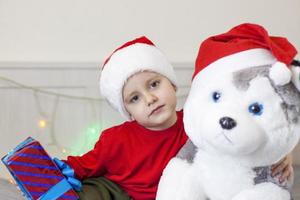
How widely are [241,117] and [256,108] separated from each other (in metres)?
0.04

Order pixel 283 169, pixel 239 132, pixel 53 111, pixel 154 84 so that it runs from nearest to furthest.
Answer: pixel 239 132, pixel 283 169, pixel 154 84, pixel 53 111

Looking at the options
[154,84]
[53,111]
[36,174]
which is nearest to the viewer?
[36,174]

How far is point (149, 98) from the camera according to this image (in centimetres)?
95

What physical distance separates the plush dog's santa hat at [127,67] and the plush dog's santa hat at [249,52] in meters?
0.26

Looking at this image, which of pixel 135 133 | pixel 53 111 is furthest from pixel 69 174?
pixel 53 111

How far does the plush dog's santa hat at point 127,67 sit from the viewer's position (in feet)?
3.29

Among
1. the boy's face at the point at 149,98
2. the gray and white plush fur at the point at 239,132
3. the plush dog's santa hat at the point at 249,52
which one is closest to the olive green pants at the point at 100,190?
the boy's face at the point at 149,98

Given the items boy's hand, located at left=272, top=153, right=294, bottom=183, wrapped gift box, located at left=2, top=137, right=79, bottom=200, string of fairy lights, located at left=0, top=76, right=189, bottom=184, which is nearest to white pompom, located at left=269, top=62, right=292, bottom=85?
boy's hand, located at left=272, top=153, right=294, bottom=183

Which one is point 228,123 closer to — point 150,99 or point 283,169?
point 283,169

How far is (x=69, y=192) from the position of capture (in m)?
0.94

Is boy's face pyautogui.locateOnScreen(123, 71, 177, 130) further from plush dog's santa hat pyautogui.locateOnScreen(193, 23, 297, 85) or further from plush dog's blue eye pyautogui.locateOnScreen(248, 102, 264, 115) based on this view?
plush dog's blue eye pyautogui.locateOnScreen(248, 102, 264, 115)

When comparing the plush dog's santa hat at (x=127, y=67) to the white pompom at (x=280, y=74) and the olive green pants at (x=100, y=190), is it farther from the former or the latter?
the white pompom at (x=280, y=74)

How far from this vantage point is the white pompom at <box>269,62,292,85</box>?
0.65 meters

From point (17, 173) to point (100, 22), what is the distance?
984 mm
